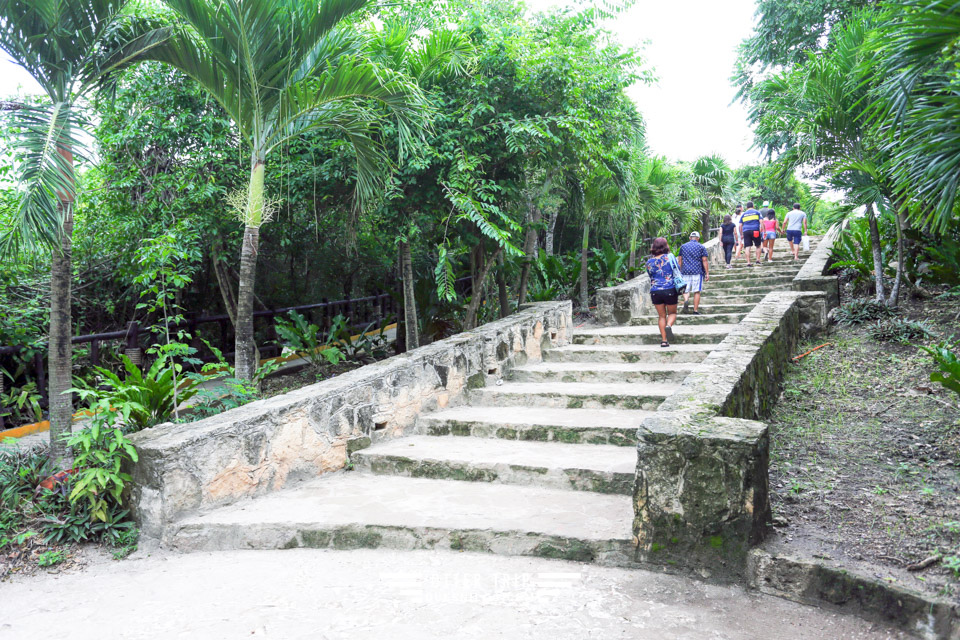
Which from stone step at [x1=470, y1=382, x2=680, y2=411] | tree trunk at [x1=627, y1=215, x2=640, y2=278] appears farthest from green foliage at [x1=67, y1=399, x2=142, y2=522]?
tree trunk at [x1=627, y1=215, x2=640, y2=278]

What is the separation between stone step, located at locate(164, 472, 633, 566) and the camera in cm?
337

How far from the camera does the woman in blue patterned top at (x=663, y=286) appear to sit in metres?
6.96

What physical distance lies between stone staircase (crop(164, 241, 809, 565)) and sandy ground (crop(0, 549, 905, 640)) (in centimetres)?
13

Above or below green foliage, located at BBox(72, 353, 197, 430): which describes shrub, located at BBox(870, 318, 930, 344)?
above

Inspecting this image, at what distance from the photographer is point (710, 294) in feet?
35.1

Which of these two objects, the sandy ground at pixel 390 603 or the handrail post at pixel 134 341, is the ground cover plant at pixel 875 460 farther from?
the handrail post at pixel 134 341

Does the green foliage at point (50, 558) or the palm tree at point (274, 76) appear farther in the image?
the palm tree at point (274, 76)

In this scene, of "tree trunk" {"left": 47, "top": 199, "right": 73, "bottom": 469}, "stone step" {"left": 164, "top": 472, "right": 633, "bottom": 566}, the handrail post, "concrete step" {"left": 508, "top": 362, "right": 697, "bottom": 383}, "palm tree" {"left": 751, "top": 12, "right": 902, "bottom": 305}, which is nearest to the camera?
"stone step" {"left": 164, "top": 472, "right": 633, "bottom": 566}

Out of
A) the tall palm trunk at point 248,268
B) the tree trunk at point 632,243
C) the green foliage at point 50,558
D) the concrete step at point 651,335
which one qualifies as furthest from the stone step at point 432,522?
the tree trunk at point 632,243

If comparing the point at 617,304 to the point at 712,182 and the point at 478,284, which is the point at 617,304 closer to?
the point at 478,284

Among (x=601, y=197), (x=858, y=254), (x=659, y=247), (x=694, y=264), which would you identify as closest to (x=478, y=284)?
(x=659, y=247)

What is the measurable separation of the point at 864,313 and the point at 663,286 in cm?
249

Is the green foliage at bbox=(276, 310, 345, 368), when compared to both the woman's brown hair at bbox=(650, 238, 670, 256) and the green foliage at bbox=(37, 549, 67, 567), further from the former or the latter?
the green foliage at bbox=(37, 549, 67, 567)

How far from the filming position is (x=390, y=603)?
2.98 metres
